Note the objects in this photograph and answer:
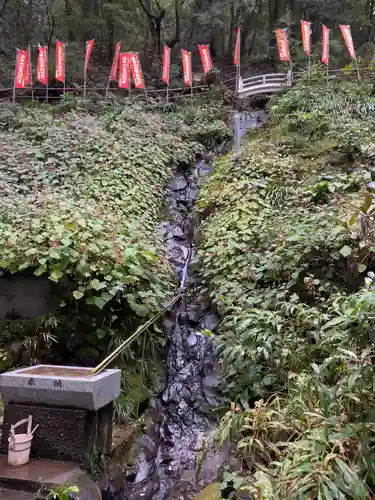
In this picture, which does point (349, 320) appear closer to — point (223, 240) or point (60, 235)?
point (60, 235)

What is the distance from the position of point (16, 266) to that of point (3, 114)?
42.5 ft

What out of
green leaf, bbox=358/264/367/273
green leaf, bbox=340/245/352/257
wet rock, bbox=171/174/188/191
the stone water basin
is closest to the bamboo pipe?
the stone water basin

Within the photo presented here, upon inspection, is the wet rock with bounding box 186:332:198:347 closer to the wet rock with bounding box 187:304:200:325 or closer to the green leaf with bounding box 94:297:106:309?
the wet rock with bounding box 187:304:200:325

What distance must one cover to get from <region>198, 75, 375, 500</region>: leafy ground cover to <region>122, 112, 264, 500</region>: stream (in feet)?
2.00

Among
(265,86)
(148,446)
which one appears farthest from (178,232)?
(265,86)

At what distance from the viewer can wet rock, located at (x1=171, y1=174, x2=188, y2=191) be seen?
12359mm

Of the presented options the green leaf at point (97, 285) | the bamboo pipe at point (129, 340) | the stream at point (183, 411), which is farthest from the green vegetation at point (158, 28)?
the green leaf at point (97, 285)

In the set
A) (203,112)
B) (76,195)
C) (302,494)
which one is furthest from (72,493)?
(203,112)

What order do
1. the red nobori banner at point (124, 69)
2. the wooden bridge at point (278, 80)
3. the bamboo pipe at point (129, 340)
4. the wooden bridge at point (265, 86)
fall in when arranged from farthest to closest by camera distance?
the wooden bridge at point (265, 86) → the red nobori banner at point (124, 69) → the wooden bridge at point (278, 80) → the bamboo pipe at point (129, 340)

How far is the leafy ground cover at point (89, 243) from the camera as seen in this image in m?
5.73

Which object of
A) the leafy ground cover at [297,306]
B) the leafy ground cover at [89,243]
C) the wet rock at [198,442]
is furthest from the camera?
the leafy ground cover at [89,243]

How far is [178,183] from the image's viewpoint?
12.5 meters

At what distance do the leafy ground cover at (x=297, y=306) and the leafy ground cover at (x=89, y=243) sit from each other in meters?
1.30

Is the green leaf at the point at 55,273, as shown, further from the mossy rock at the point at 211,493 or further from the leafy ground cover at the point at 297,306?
the mossy rock at the point at 211,493
